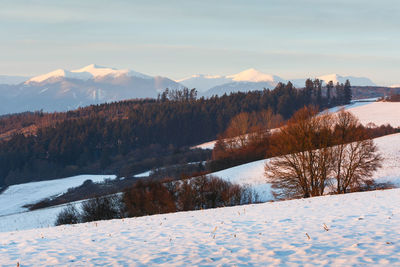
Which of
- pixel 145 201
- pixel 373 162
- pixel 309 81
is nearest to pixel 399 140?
pixel 373 162

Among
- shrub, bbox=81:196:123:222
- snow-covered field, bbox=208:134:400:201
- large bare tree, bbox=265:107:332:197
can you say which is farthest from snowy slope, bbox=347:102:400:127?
shrub, bbox=81:196:123:222

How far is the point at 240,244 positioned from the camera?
12.7m

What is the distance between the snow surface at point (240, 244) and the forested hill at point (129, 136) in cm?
8493

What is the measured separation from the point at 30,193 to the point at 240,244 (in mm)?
85952

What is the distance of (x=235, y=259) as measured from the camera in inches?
428

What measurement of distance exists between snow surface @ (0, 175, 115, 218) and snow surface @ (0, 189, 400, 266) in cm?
5922

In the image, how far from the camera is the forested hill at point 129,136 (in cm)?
12888

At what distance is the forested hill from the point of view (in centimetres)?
12888

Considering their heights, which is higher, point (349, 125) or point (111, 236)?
point (349, 125)

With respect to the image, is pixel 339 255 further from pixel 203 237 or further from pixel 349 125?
pixel 349 125

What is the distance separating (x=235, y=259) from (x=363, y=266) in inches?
138

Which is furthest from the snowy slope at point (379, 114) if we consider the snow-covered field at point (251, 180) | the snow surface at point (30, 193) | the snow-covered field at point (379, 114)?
the snow surface at point (30, 193)

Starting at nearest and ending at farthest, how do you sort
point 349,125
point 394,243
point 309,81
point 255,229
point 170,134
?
point 394,243 → point 255,229 → point 349,125 → point 170,134 → point 309,81

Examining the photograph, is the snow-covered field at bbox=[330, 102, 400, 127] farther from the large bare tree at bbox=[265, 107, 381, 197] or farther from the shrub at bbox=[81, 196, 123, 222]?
the shrub at bbox=[81, 196, 123, 222]
